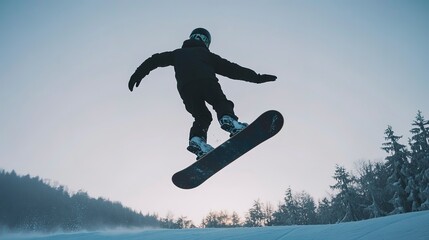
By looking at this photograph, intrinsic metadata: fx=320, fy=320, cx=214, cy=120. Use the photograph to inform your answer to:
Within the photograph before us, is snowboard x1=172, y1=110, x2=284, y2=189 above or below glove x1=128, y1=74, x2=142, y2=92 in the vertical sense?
below

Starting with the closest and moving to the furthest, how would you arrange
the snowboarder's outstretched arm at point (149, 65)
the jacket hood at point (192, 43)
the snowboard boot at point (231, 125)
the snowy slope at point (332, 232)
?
the snowy slope at point (332, 232) < the snowboard boot at point (231, 125) < the jacket hood at point (192, 43) < the snowboarder's outstretched arm at point (149, 65)

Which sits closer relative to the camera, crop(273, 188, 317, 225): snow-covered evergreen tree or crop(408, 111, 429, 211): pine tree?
crop(408, 111, 429, 211): pine tree

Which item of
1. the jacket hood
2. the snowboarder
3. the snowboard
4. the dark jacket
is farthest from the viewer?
the jacket hood

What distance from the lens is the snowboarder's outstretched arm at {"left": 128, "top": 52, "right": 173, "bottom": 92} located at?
483cm

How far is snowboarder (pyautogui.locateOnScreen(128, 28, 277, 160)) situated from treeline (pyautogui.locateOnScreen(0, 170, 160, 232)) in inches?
3487

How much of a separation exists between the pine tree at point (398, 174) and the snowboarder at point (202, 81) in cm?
2842

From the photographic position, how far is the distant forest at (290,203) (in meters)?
27.8

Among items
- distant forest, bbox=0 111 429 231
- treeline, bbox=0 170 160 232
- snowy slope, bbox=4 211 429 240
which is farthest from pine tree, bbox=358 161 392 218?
treeline, bbox=0 170 160 232

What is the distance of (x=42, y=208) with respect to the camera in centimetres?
8412

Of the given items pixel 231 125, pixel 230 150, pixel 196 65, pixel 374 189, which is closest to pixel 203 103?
pixel 196 65

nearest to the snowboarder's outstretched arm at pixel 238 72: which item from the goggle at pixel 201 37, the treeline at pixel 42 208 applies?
the goggle at pixel 201 37

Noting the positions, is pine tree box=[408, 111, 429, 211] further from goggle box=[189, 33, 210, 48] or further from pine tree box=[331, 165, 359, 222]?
goggle box=[189, 33, 210, 48]

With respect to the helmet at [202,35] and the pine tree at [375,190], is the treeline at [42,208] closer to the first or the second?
the pine tree at [375,190]

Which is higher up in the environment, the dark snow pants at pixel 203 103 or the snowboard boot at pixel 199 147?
the dark snow pants at pixel 203 103
